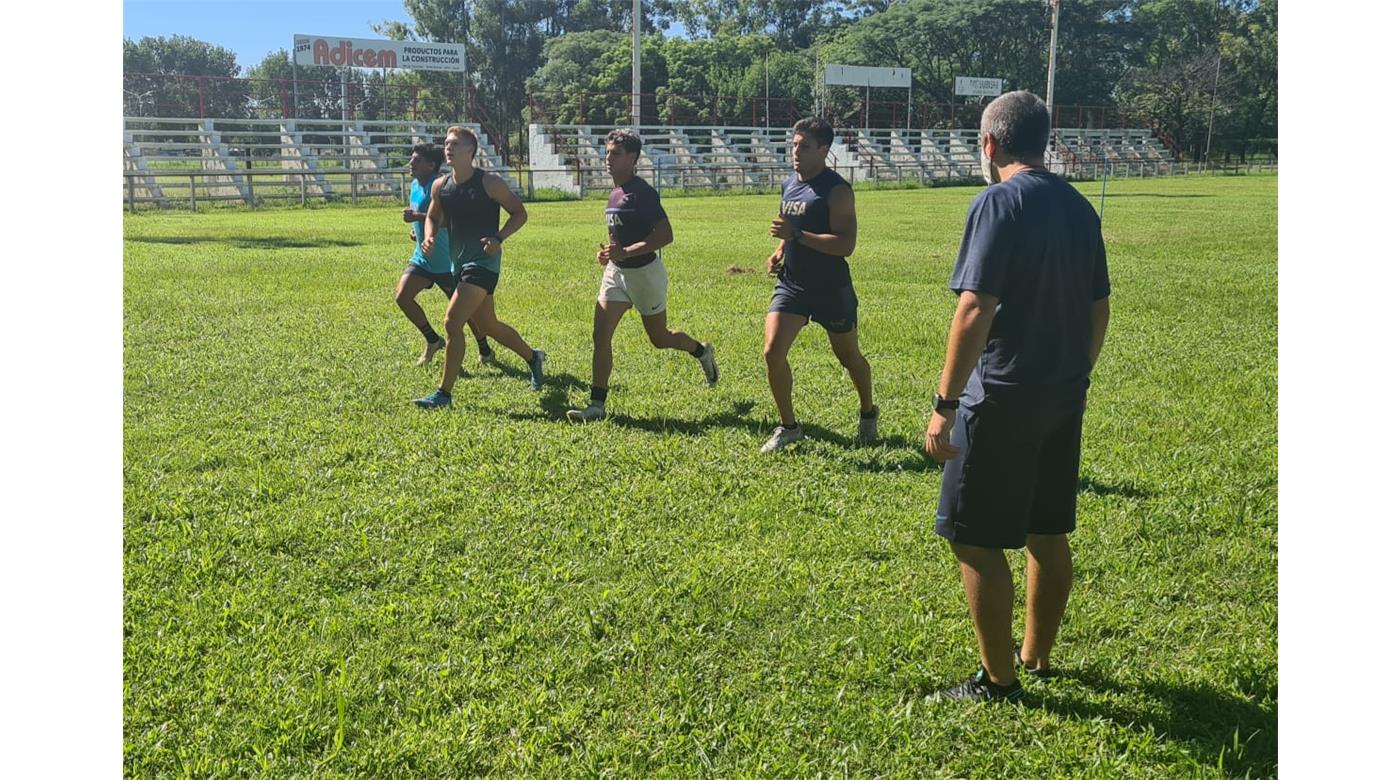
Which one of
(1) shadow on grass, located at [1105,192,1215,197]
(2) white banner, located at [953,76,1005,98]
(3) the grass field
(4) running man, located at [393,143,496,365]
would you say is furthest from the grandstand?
(3) the grass field

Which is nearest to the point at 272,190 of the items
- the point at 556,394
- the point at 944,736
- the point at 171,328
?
the point at 171,328

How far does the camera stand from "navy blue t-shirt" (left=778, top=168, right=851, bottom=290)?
21.6 ft

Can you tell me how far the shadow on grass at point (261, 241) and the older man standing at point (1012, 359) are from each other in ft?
56.0

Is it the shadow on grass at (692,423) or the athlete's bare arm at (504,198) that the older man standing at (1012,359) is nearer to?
the shadow on grass at (692,423)

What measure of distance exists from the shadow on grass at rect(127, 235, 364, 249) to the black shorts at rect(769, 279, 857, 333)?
13966 mm

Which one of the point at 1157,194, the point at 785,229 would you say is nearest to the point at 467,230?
the point at 785,229

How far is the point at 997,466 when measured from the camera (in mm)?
3502

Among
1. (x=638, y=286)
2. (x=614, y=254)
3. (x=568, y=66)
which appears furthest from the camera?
(x=568, y=66)

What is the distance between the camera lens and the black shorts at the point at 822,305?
677 cm

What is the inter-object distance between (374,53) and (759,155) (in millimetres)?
17585

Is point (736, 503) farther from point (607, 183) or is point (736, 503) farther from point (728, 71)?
point (728, 71)

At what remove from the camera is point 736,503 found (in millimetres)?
5805

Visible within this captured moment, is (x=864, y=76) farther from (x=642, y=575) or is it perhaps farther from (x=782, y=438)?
(x=642, y=575)

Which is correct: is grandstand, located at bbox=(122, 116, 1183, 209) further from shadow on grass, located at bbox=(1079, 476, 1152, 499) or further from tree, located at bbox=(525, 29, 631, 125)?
shadow on grass, located at bbox=(1079, 476, 1152, 499)
